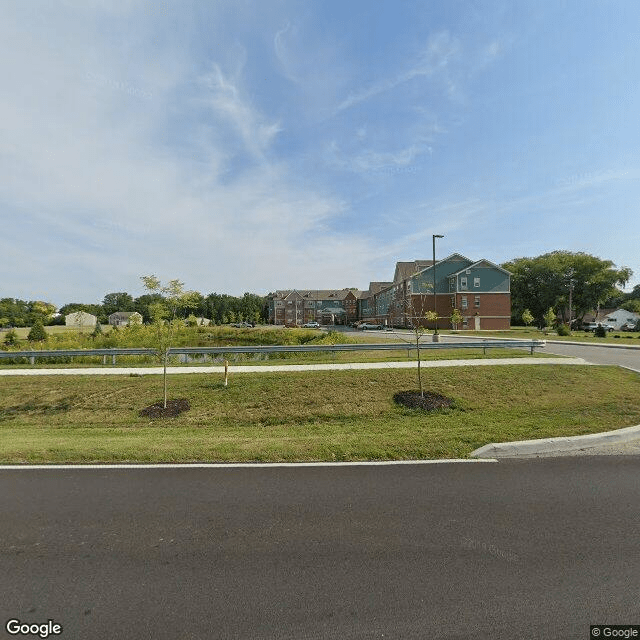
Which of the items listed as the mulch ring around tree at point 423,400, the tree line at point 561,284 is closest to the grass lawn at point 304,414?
the mulch ring around tree at point 423,400

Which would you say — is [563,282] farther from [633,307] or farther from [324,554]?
[324,554]

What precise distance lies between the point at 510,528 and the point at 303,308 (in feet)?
336

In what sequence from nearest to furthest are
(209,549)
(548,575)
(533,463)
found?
1. (548,575)
2. (209,549)
3. (533,463)

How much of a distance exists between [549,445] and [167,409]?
927 cm

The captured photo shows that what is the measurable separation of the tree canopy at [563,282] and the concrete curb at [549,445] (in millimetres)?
64069

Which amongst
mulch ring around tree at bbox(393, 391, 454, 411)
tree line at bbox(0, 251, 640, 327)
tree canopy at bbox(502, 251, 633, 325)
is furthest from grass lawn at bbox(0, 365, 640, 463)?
tree canopy at bbox(502, 251, 633, 325)

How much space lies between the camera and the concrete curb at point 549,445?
22.1ft

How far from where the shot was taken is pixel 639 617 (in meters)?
2.80

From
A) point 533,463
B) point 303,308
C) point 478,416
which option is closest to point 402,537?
point 533,463

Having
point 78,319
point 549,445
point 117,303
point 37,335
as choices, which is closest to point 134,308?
point 117,303

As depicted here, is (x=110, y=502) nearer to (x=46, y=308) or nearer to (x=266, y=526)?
(x=266, y=526)

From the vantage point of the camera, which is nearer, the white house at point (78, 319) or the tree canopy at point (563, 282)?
the white house at point (78, 319)

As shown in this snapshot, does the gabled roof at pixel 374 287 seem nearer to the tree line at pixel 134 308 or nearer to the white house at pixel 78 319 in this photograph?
the tree line at pixel 134 308

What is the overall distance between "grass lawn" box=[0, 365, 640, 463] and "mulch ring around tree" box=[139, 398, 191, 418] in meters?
0.29
